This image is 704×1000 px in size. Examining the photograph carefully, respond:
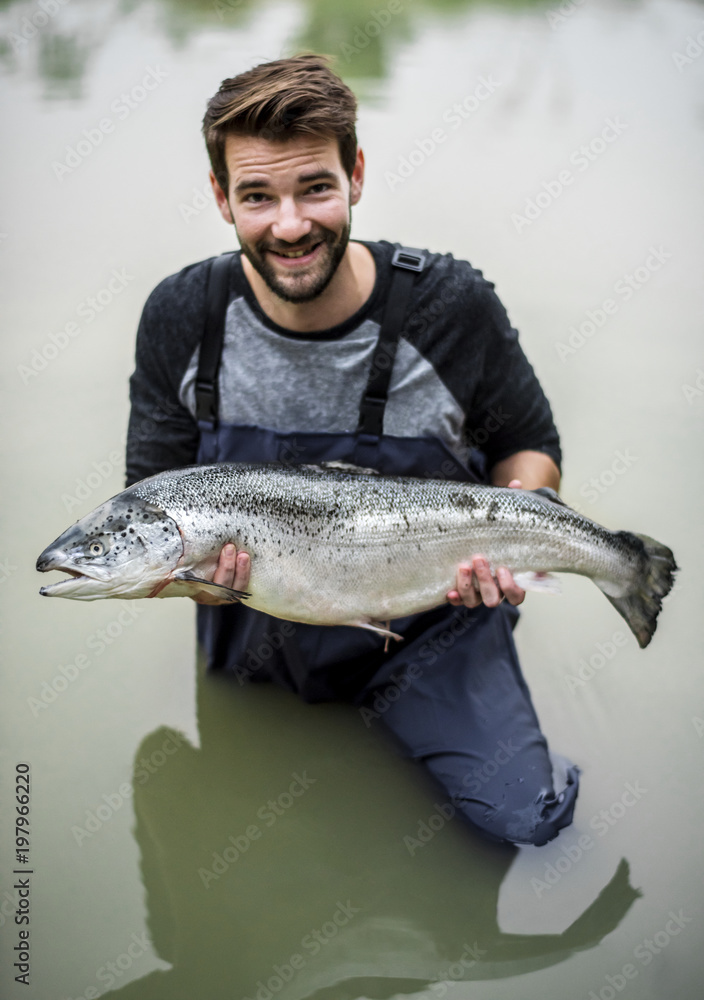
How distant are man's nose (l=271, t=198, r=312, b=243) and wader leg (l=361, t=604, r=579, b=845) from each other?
4.53ft

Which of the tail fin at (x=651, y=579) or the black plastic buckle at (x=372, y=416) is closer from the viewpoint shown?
the tail fin at (x=651, y=579)

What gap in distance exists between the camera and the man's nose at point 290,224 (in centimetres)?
277

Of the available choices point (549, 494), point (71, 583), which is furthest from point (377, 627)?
point (71, 583)

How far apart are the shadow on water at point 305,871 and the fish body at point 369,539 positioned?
0.73 m

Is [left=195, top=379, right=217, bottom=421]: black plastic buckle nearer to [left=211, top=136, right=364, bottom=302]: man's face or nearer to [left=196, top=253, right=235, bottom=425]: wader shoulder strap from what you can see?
[left=196, top=253, right=235, bottom=425]: wader shoulder strap

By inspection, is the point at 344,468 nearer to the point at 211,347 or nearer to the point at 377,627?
the point at 377,627

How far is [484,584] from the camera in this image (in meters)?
2.79

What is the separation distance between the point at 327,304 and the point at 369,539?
31.2 inches

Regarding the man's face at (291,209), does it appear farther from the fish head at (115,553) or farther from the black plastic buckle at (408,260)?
the fish head at (115,553)

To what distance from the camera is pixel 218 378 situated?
3.04 meters

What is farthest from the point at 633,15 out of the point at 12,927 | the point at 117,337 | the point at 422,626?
the point at 12,927

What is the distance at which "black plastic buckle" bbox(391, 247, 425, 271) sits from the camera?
3.02 m

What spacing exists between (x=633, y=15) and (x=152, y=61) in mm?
3867

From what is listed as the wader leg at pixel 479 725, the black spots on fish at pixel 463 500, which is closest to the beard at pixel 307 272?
the black spots on fish at pixel 463 500
